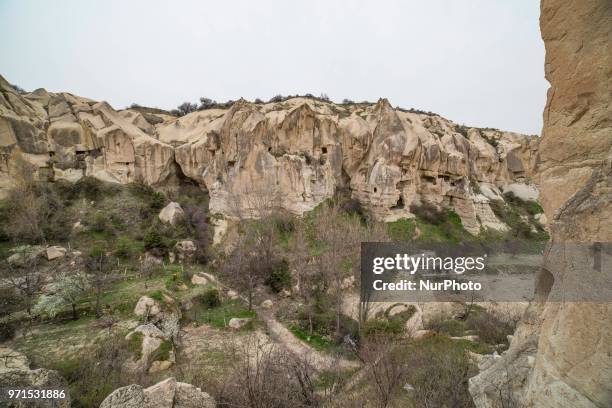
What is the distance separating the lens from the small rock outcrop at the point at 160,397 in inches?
177

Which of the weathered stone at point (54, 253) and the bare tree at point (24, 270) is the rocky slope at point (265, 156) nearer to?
the weathered stone at point (54, 253)

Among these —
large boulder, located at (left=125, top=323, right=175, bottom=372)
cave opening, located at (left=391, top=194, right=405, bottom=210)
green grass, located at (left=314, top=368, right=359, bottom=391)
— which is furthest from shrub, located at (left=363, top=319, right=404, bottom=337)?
cave opening, located at (left=391, top=194, right=405, bottom=210)

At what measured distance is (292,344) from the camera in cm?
1090

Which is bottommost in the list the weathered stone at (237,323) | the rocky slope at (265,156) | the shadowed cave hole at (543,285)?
the weathered stone at (237,323)

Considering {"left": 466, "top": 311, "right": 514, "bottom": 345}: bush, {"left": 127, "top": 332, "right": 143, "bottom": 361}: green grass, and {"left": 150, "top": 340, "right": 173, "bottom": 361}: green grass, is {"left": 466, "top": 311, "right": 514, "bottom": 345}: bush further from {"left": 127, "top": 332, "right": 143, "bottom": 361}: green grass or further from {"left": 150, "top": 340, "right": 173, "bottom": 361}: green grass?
{"left": 127, "top": 332, "right": 143, "bottom": 361}: green grass

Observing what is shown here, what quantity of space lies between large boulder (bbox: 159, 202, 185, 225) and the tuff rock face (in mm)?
20719

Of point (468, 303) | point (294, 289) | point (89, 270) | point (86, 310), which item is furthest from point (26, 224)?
point (468, 303)

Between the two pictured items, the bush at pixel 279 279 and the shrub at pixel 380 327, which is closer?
the shrub at pixel 380 327

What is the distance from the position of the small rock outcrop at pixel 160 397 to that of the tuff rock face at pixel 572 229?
16.4 ft

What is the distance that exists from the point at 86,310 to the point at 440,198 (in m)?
26.2

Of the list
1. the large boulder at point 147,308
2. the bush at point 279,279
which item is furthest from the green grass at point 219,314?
the bush at point 279,279

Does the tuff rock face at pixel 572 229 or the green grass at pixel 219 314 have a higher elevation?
the tuff rock face at pixel 572 229

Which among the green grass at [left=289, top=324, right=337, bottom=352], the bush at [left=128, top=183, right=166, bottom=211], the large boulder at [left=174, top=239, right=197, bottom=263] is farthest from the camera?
the bush at [left=128, top=183, right=166, bottom=211]

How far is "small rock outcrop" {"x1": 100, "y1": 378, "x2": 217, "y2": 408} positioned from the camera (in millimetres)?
4488
